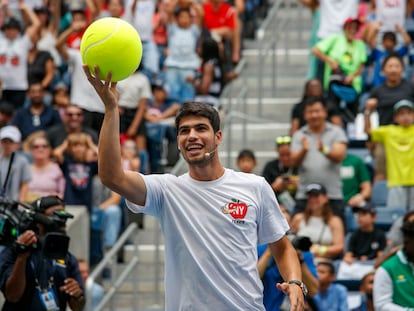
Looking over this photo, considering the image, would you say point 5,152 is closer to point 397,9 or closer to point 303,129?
point 303,129

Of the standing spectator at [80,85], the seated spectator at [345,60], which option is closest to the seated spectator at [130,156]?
the standing spectator at [80,85]

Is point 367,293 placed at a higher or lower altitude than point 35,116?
lower

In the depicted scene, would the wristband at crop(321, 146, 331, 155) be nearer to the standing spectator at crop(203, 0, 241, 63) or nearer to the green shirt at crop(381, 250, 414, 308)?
the green shirt at crop(381, 250, 414, 308)

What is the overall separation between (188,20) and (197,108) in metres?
11.5

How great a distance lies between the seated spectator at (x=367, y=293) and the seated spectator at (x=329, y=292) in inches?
8.9

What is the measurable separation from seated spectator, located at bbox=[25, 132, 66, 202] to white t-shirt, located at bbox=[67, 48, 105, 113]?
194 cm

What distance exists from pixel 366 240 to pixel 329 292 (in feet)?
6.67

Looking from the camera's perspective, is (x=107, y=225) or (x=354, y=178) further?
(x=354, y=178)

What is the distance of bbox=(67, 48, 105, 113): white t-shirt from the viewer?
16.7 m

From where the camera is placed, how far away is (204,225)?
698 cm

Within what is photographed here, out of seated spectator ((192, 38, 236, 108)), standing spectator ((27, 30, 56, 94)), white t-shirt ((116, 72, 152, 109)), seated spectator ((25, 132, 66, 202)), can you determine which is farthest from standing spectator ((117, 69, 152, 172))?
seated spectator ((25, 132, 66, 202))

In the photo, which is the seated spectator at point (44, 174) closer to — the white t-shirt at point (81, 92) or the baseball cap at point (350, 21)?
the white t-shirt at point (81, 92)

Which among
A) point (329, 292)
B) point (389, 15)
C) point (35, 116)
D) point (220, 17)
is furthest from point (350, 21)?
point (329, 292)

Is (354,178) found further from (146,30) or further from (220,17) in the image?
(146,30)
